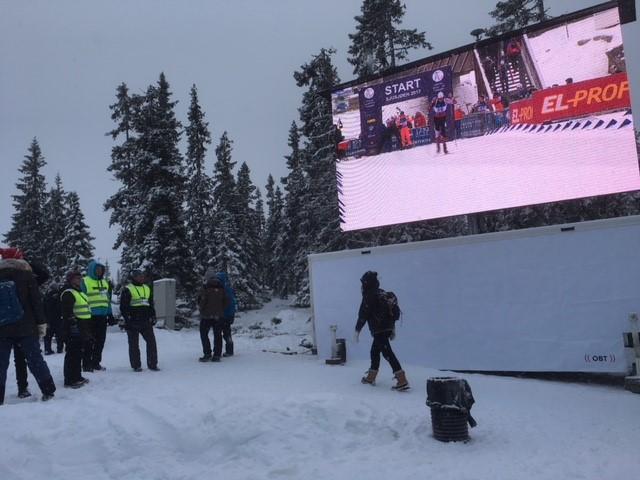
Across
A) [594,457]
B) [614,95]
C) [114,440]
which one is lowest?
[594,457]

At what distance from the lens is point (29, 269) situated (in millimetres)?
6723

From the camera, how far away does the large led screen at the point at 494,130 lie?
38.4 ft

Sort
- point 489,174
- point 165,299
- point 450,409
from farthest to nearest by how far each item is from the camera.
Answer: point 165,299, point 489,174, point 450,409

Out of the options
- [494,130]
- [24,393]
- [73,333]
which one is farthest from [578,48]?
[24,393]

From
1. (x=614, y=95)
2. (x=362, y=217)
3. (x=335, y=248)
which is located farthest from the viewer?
(x=335, y=248)

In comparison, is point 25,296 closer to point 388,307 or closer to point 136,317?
point 136,317

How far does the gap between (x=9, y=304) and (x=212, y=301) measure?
4.50m

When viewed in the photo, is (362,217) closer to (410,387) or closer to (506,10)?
(410,387)

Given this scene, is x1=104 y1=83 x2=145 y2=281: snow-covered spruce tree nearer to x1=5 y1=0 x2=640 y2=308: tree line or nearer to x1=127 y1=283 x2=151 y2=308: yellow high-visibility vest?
x1=5 y1=0 x2=640 y2=308: tree line

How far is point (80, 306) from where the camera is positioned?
26.5 feet

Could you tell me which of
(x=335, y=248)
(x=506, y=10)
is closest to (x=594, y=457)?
(x=335, y=248)

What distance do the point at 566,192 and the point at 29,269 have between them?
10.3 m

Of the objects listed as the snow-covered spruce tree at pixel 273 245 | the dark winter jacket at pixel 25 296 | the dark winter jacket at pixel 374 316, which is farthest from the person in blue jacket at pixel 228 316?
the snow-covered spruce tree at pixel 273 245

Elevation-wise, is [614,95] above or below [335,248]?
above
